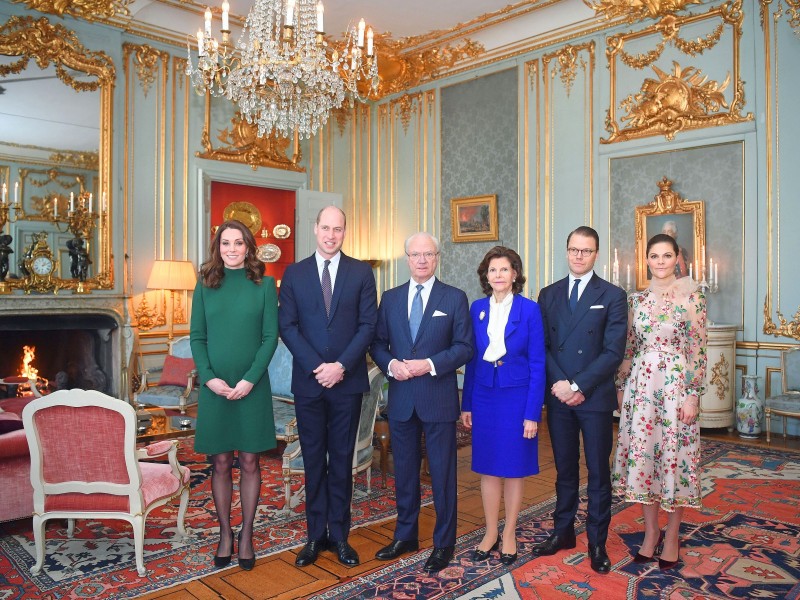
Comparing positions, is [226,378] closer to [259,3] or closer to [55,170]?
[259,3]

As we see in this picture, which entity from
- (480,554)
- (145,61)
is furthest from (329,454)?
(145,61)

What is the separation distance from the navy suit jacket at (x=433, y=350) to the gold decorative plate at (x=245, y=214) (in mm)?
5518

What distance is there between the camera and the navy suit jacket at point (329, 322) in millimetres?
2838

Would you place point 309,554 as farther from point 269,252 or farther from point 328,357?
point 269,252

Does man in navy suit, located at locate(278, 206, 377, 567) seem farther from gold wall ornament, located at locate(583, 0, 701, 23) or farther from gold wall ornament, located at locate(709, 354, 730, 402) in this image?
gold wall ornament, located at locate(583, 0, 701, 23)

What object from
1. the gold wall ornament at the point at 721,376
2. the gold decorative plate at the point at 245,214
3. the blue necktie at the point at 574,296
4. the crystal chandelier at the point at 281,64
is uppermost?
the crystal chandelier at the point at 281,64

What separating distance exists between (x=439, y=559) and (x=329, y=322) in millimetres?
1163

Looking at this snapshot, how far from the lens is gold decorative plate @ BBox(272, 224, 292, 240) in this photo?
8.41 m

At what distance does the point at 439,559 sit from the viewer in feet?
9.36

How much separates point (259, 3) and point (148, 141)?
2.58m

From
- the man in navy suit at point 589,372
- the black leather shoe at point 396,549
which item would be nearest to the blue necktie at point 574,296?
the man in navy suit at point 589,372

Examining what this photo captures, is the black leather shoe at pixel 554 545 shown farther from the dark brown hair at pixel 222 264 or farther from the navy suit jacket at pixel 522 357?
the dark brown hair at pixel 222 264

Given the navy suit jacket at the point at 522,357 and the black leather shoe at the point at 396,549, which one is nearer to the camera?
the navy suit jacket at the point at 522,357

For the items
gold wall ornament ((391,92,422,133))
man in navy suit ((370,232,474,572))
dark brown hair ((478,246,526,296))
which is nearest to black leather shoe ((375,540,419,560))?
man in navy suit ((370,232,474,572))
